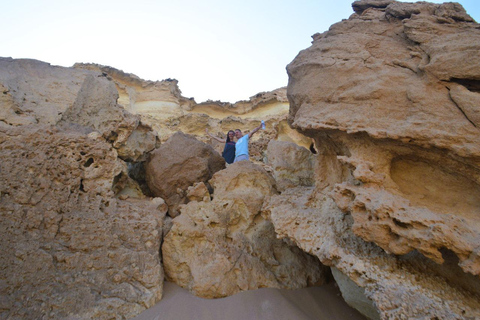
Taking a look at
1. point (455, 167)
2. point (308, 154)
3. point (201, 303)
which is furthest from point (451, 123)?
point (201, 303)

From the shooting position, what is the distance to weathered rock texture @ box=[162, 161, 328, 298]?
2455 mm

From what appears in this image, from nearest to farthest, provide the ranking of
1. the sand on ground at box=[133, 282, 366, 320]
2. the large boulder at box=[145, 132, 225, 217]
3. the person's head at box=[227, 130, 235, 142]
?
the sand on ground at box=[133, 282, 366, 320] < the large boulder at box=[145, 132, 225, 217] < the person's head at box=[227, 130, 235, 142]

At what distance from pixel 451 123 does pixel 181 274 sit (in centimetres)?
236

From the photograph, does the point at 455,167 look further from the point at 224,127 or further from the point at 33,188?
the point at 224,127

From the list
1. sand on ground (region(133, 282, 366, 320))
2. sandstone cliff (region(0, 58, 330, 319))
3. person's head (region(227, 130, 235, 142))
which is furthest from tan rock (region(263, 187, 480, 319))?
person's head (region(227, 130, 235, 142))

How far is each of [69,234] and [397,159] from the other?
2608mm

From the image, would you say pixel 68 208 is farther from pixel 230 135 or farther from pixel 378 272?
pixel 230 135

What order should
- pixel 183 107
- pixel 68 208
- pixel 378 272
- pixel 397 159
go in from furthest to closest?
pixel 183 107 < pixel 68 208 < pixel 397 159 < pixel 378 272

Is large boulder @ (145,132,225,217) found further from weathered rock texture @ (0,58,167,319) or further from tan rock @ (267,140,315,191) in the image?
tan rock @ (267,140,315,191)

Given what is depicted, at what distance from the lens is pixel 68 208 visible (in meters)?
2.39

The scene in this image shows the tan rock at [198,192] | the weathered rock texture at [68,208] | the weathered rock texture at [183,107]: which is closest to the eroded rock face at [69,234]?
the weathered rock texture at [68,208]

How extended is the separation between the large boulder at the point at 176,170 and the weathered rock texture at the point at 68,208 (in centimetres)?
21

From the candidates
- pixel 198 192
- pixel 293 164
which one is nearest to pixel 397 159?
pixel 293 164

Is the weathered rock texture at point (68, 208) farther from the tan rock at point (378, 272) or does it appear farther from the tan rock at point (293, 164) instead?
the tan rock at point (293, 164)
